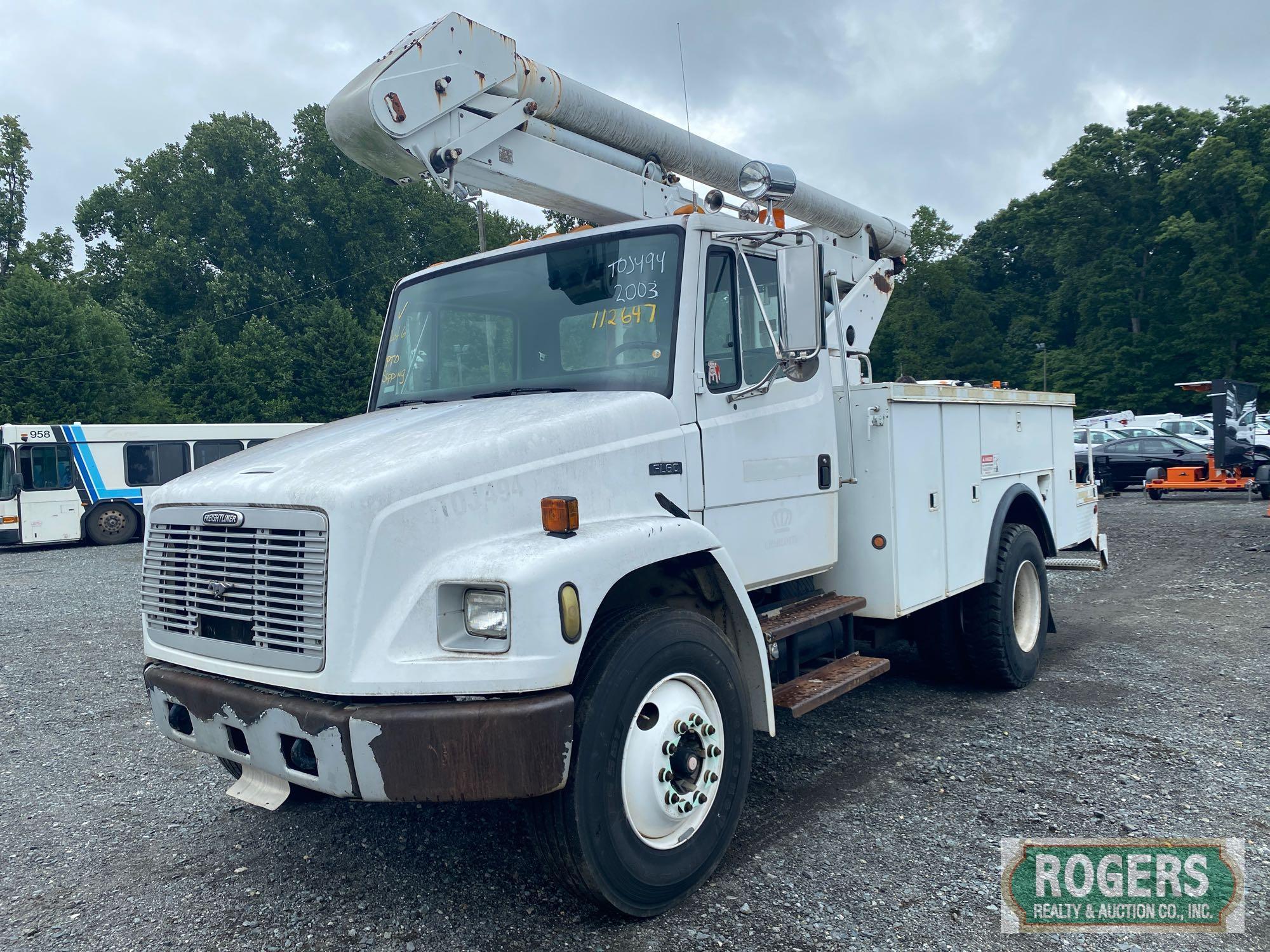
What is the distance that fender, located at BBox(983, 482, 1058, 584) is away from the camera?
5906 mm

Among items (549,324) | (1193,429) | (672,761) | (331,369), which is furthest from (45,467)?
(1193,429)

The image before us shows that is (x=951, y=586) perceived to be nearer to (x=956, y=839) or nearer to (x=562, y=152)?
(x=956, y=839)

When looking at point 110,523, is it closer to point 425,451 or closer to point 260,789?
point 260,789

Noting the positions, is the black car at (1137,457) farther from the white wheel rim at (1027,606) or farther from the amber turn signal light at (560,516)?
the amber turn signal light at (560,516)

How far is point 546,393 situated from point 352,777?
176cm

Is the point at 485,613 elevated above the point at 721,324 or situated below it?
below

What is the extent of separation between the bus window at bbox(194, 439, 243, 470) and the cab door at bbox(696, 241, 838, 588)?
20506mm

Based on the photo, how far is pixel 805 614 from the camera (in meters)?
4.43

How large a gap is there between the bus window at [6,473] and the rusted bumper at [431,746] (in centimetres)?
2050

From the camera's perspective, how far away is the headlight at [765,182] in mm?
4574

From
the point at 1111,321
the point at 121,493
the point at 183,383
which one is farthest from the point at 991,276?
the point at 121,493

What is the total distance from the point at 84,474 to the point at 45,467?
0.75m

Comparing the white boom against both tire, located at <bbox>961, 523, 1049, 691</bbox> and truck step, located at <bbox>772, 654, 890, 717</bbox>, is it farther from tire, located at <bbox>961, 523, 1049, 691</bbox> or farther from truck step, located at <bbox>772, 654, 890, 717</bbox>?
tire, located at <bbox>961, 523, 1049, 691</bbox>

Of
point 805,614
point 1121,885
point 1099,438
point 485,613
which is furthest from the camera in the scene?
point 1099,438
